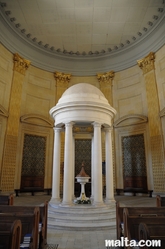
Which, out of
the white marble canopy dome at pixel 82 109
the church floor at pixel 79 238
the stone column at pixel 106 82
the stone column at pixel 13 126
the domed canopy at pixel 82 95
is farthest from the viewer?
the stone column at pixel 106 82

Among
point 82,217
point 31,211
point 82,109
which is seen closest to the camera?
point 31,211

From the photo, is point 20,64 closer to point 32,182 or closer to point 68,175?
point 32,182

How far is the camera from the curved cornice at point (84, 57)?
1259 centimetres

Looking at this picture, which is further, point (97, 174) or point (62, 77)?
point (62, 77)

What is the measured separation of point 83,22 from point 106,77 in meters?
4.40

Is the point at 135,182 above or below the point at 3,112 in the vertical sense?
below

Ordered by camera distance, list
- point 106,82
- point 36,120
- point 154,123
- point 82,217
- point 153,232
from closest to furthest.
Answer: point 153,232 → point 82,217 → point 154,123 → point 36,120 → point 106,82

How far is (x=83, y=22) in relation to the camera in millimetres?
13102

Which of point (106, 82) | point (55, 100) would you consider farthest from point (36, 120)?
point (106, 82)

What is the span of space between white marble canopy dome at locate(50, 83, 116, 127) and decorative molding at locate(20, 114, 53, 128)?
5.55m

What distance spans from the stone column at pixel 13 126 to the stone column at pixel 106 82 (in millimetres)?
5883

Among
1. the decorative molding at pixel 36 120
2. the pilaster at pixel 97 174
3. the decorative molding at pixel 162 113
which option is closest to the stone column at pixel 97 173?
the pilaster at pixel 97 174

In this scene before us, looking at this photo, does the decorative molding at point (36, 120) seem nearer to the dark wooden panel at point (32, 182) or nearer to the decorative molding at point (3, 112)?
the decorative molding at point (3, 112)

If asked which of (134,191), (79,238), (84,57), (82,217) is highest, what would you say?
(84,57)
